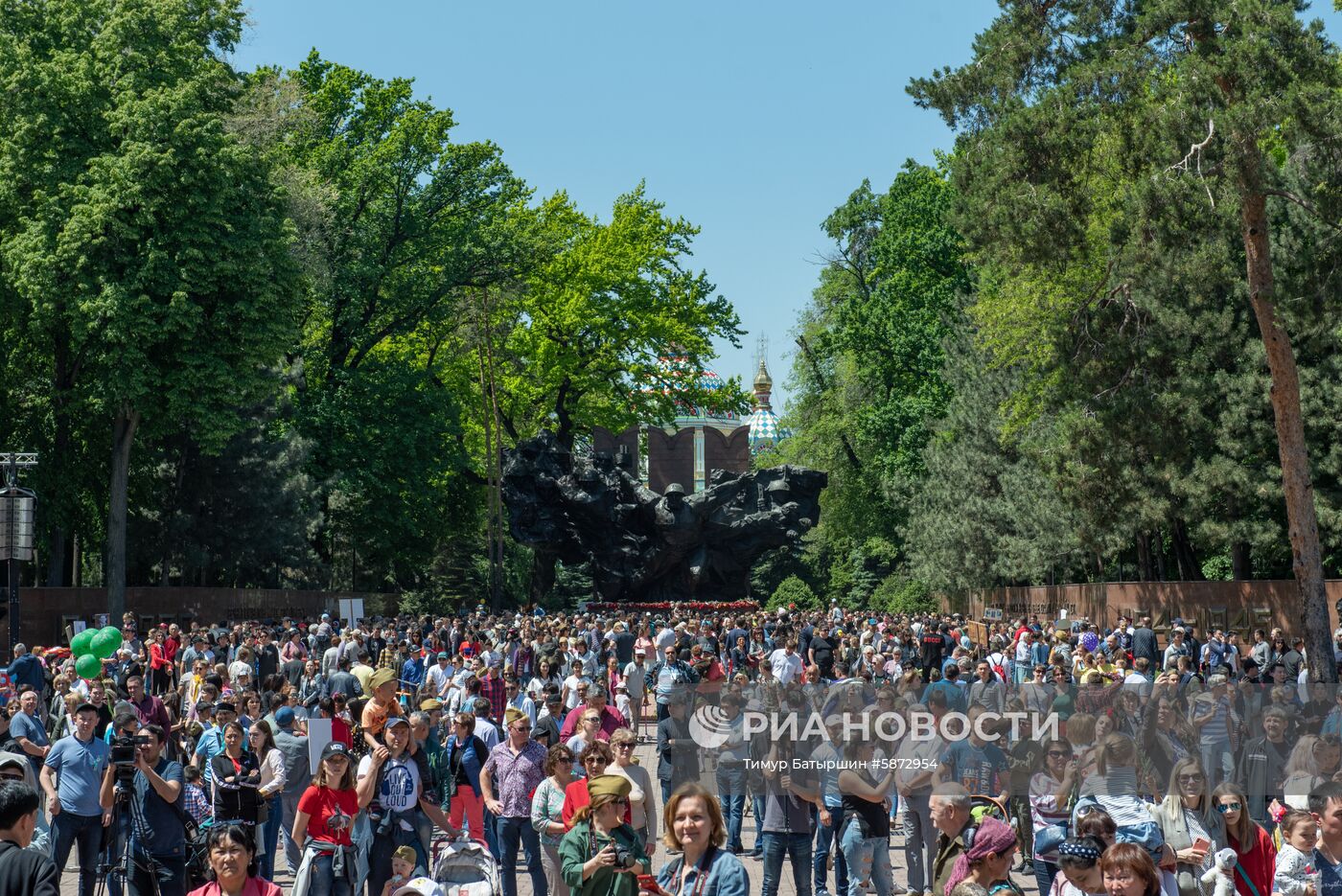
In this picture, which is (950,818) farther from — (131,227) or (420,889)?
(131,227)

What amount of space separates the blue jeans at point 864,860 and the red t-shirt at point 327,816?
335 cm

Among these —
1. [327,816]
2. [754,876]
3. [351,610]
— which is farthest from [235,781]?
[351,610]

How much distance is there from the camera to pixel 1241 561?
34.2 metres

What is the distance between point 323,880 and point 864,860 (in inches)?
141

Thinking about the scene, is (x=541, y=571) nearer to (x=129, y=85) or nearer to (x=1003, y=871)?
(x=129, y=85)

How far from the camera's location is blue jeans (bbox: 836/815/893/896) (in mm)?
10250

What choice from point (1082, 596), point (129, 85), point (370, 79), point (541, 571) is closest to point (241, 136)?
point (129, 85)

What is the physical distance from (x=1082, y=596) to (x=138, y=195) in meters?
24.0

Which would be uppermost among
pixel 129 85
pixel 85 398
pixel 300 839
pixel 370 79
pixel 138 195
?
pixel 370 79

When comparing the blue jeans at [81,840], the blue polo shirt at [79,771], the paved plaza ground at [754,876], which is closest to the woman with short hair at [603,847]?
the paved plaza ground at [754,876]

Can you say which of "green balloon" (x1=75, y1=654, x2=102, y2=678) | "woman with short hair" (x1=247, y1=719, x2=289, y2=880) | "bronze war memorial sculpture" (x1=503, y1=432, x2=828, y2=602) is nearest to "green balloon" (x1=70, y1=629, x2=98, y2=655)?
"green balloon" (x1=75, y1=654, x2=102, y2=678)

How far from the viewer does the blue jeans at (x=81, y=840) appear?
34.7 ft

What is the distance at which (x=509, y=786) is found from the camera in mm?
11031

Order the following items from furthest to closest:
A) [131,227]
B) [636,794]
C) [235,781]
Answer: [131,227] < [235,781] < [636,794]
